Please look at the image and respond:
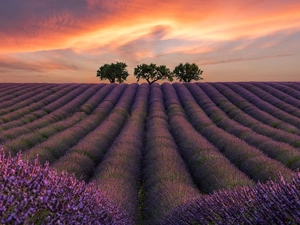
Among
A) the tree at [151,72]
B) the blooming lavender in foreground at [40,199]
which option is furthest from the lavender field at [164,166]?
the tree at [151,72]

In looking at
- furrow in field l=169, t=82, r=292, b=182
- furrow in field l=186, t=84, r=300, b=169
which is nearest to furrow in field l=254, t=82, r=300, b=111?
furrow in field l=186, t=84, r=300, b=169

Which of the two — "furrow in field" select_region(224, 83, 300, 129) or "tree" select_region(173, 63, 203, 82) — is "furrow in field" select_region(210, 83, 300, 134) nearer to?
"furrow in field" select_region(224, 83, 300, 129)

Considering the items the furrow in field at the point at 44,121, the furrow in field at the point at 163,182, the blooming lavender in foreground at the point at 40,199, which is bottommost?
the furrow in field at the point at 44,121

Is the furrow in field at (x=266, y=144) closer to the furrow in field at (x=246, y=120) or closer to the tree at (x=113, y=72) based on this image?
the furrow in field at (x=246, y=120)

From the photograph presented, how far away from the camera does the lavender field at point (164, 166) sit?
249 centimetres

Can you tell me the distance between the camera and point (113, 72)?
44.5 meters

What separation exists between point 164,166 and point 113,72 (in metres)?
38.6

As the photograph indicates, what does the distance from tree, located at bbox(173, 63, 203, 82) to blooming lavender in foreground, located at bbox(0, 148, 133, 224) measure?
41.8m

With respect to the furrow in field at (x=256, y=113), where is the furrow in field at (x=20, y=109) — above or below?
above

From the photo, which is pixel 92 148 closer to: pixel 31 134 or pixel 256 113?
pixel 31 134

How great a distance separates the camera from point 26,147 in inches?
360

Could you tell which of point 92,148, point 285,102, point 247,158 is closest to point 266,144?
point 247,158

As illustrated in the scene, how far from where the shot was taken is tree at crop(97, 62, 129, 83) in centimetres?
4453

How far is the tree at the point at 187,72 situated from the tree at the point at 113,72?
6899mm
